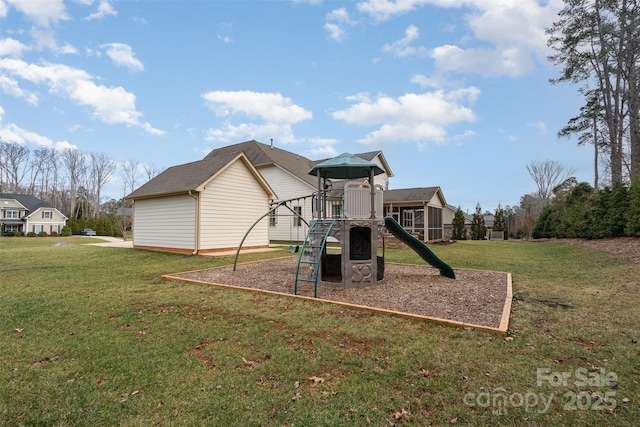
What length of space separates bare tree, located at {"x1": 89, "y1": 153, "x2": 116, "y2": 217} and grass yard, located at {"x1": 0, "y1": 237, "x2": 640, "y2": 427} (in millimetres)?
56713

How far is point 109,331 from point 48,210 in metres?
52.4

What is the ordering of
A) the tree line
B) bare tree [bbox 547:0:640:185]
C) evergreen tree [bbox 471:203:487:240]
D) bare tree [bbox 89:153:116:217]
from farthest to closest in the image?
1. bare tree [bbox 89:153:116:217]
2. the tree line
3. evergreen tree [bbox 471:203:487:240]
4. bare tree [bbox 547:0:640:185]

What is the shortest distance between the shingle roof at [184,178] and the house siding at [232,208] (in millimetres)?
448

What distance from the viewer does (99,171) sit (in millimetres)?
→ 52688

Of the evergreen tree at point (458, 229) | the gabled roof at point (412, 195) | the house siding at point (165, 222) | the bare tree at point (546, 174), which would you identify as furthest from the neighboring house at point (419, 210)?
the bare tree at point (546, 174)

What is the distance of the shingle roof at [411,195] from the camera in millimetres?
22391

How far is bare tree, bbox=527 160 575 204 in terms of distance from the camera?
4464 cm

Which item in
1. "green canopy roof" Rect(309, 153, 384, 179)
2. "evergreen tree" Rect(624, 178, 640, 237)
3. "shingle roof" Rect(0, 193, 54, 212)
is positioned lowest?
"evergreen tree" Rect(624, 178, 640, 237)

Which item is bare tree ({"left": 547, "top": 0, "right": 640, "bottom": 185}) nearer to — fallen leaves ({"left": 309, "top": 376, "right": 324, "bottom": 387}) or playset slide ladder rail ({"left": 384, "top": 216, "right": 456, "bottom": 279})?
playset slide ladder rail ({"left": 384, "top": 216, "right": 456, "bottom": 279})

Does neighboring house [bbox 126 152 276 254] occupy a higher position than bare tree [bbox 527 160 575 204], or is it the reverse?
bare tree [bbox 527 160 575 204]

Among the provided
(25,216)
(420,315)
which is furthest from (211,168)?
(25,216)

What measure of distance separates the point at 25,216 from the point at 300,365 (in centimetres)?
5548

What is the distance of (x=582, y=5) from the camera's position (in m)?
20.3

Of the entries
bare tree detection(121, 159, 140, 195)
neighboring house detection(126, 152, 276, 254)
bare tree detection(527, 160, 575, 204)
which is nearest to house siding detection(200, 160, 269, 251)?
neighboring house detection(126, 152, 276, 254)
